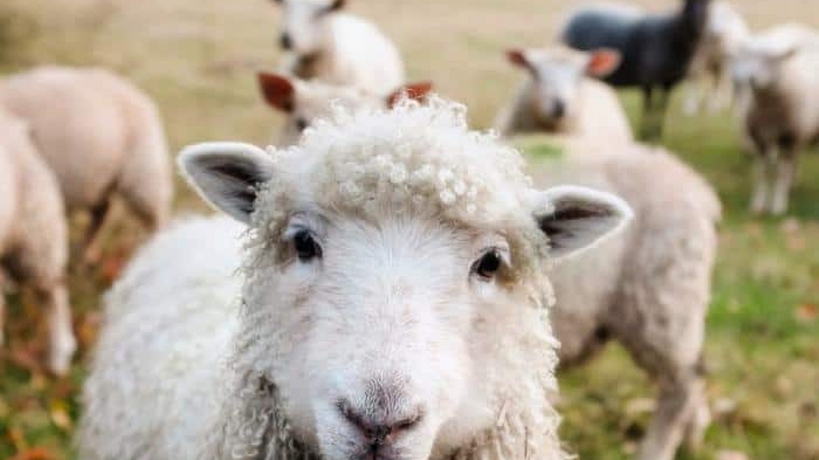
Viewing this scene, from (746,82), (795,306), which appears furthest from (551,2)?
(795,306)

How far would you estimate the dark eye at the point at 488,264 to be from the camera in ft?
6.35

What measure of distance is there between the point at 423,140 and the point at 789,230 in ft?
22.4

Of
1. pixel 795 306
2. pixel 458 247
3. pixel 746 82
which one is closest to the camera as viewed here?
pixel 458 247

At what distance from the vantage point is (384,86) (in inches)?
300

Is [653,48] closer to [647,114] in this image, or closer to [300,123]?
[647,114]

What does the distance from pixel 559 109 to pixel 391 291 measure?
16.0 ft

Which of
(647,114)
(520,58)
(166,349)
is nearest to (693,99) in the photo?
(647,114)

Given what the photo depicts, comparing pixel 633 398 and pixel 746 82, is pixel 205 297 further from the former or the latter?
pixel 746 82

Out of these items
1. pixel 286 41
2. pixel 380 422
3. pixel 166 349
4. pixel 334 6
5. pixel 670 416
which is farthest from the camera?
pixel 334 6

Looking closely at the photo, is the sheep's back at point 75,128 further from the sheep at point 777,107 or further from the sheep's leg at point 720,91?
the sheep's leg at point 720,91

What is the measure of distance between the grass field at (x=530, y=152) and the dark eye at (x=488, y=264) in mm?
2521

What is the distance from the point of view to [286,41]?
6664 millimetres

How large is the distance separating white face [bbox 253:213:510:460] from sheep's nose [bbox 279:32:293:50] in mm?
4885

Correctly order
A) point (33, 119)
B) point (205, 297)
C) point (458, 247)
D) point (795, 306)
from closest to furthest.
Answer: point (458, 247) < point (205, 297) < point (33, 119) < point (795, 306)
